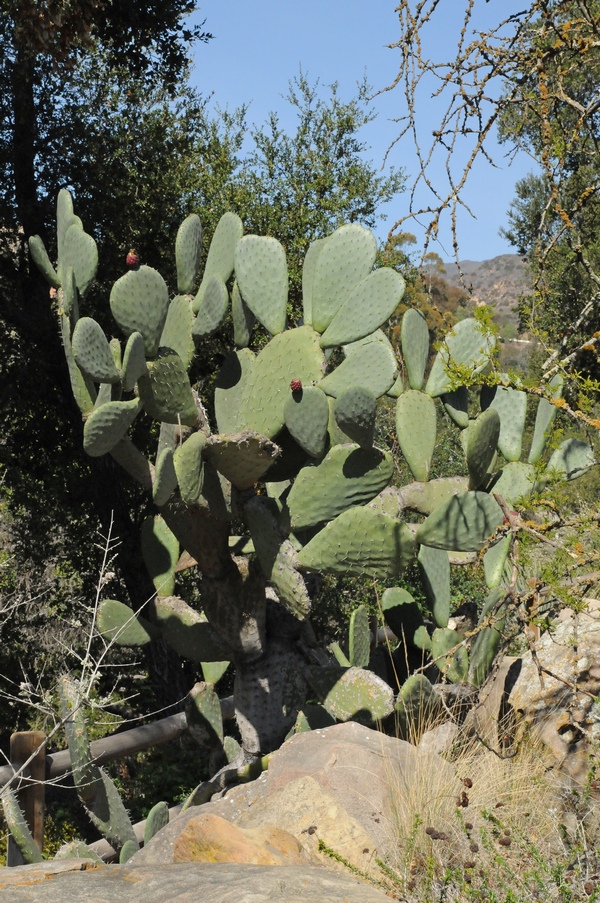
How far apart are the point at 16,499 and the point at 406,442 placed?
377 centimetres

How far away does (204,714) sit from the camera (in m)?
4.86

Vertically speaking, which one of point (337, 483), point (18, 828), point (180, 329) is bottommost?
point (18, 828)

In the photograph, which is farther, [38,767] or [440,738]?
[38,767]

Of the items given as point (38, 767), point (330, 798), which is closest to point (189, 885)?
point (330, 798)

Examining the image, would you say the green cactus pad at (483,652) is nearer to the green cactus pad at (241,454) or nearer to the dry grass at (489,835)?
the dry grass at (489,835)

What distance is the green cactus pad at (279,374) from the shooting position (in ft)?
14.1

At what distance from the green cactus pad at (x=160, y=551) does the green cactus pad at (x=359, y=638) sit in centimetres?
94

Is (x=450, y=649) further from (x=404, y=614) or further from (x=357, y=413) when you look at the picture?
(x=357, y=413)

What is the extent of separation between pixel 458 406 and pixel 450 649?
113 centimetres

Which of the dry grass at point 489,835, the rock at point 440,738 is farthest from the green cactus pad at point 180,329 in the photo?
the dry grass at point 489,835

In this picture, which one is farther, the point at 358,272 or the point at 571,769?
the point at 358,272

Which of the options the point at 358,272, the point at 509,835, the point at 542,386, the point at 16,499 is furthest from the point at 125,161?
the point at 509,835

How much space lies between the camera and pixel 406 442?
4496 mm

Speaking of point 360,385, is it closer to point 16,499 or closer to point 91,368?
point 91,368
